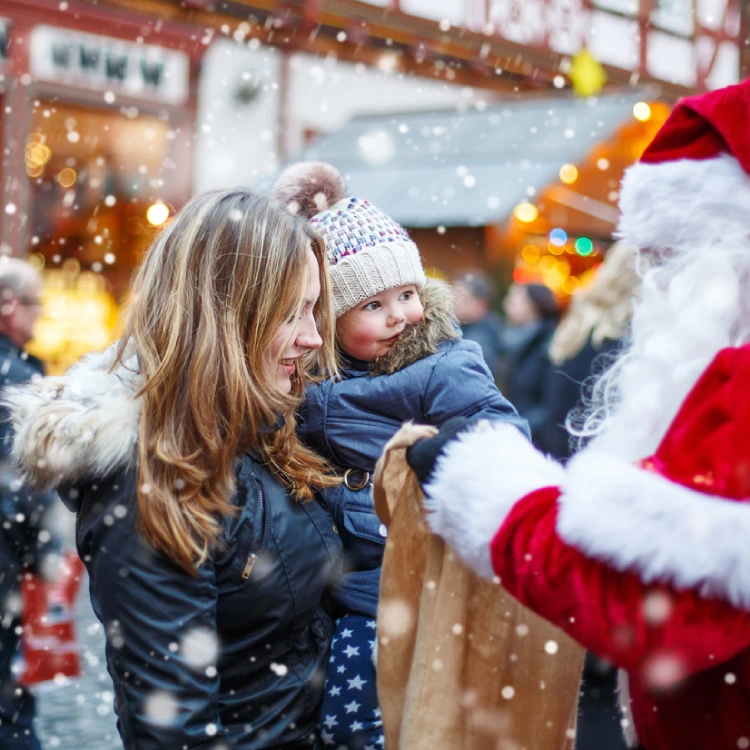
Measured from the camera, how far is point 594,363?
4.70 m

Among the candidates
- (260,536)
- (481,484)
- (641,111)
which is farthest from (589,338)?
(641,111)

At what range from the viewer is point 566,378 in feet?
16.5

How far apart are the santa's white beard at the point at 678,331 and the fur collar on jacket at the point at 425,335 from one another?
0.81m

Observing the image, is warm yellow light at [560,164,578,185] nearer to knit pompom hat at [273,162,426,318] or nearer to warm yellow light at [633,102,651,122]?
warm yellow light at [633,102,651,122]

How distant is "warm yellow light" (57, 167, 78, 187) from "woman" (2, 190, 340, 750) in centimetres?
993

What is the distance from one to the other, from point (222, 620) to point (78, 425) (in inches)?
18.1

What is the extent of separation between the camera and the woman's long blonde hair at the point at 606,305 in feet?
14.6

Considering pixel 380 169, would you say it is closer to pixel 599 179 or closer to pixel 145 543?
pixel 599 179

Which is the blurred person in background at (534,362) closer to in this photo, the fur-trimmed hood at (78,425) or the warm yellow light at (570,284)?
the fur-trimmed hood at (78,425)

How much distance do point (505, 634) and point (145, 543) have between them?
0.70m

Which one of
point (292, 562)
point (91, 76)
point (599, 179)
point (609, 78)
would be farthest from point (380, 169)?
point (292, 562)

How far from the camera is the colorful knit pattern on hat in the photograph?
2.54 m

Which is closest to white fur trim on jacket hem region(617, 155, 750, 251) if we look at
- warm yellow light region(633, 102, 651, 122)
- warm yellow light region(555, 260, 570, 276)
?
warm yellow light region(633, 102, 651, 122)

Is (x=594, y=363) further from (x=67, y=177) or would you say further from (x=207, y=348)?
(x=67, y=177)
